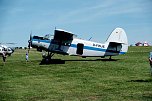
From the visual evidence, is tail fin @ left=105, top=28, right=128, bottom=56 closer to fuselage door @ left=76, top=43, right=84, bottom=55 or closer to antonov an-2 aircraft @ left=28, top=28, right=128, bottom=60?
antonov an-2 aircraft @ left=28, top=28, right=128, bottom=60

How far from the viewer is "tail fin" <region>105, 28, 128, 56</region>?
35312mm

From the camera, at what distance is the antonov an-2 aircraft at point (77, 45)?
31531 millimetres

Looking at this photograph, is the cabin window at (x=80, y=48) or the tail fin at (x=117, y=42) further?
the tail fin at (x=117, y=42)

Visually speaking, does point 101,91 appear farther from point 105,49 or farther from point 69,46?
point 105,49

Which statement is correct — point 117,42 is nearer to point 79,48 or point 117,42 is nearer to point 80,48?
point 80,48

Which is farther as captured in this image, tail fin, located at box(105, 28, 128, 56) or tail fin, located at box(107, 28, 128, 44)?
tail fin, located at box(107, 28, 128, 44)

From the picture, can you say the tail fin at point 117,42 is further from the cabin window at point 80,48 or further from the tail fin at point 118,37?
the cabin window at point 80,48

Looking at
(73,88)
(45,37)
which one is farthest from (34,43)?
(73,88)

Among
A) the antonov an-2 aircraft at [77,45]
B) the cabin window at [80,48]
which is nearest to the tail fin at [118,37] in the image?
the antonov an-2 aircraft at [77,45]

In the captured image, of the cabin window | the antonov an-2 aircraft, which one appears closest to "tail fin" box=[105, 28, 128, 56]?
the antonov an-2 aircraft

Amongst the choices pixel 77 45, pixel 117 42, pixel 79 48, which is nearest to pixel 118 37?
pixel 117 42

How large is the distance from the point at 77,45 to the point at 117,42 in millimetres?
5346

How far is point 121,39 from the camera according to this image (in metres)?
36.5

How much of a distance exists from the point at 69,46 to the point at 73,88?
1979 centimetres
